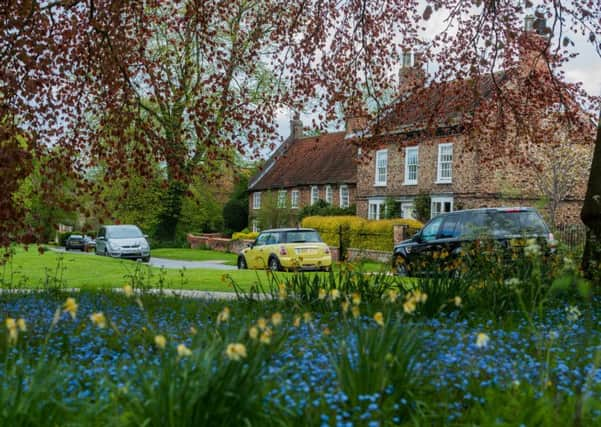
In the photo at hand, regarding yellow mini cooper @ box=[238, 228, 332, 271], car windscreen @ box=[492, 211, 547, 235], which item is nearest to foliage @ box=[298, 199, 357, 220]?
yellow mini cooper @ box=[238, 228, 332, 271]

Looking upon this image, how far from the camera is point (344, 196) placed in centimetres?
4353

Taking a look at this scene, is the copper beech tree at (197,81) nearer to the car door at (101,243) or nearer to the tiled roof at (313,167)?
the car door at (101,243)

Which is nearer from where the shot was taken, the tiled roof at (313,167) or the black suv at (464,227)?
the black suv at (464,227)

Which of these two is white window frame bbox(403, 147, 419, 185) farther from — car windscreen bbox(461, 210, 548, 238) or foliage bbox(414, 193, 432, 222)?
car windscreen bbox(461, 210, 548, 238)

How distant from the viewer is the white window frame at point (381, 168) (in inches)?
1502

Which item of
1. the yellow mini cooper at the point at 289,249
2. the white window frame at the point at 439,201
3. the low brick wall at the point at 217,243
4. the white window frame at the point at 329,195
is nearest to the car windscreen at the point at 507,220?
the yellow mini cooper at the point at 289,249

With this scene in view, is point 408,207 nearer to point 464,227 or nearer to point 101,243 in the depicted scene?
point 101,243

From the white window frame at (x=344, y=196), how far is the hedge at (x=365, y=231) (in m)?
6.78

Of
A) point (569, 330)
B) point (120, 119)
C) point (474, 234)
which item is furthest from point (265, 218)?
point (569, 330)

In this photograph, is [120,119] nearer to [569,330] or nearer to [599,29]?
[569,330]

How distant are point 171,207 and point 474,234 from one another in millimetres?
37909

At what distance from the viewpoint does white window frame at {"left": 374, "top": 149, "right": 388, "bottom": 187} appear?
125 ft

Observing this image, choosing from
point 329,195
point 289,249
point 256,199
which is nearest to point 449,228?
point 289,249

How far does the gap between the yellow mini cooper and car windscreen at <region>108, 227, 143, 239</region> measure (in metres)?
12.2
